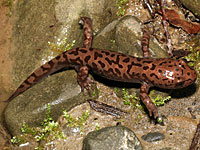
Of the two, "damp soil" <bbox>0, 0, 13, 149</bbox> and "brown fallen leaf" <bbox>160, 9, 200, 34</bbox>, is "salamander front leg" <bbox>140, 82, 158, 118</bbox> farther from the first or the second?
"damp soil" <bbox>0, 0, 13, 149</bbox>

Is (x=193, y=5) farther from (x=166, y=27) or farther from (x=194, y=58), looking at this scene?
(x=194, y=58)

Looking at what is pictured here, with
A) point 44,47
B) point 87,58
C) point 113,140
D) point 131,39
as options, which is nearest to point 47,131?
point 113,140

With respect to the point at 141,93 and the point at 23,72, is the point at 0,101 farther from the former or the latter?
the point at 141,93

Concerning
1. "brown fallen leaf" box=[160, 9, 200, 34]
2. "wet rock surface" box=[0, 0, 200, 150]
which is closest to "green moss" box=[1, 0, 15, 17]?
"wet rock surface" box=[0, 0, 200, 150]

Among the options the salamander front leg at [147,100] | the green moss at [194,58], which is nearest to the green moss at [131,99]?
the salamander front leg at [147,100]

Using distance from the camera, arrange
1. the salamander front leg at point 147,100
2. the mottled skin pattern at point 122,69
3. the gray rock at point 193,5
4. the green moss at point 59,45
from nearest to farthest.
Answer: the mottled skin pattern at point 122,69, the salamander front leg at point 147,100, the gray rock at point 193,5, the green moss at point 59,45

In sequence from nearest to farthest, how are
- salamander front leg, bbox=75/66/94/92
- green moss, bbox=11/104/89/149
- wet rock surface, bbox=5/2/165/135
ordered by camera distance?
1. green moss, bbox=11/104/89/149
2. wet rock surface, bbox=5/2/165/135
3. salamander front leg, bbox=75/66/94/92

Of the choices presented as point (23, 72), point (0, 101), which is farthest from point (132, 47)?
point (0, 101)

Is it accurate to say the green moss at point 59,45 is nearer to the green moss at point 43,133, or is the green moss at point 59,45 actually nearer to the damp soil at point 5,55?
the damp soil at point 5,55
